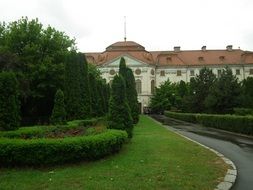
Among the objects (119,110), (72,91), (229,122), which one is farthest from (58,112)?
(229,122)

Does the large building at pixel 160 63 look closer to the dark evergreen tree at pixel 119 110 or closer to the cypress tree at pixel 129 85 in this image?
the cypress tree at pixel 129 85

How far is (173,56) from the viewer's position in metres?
104

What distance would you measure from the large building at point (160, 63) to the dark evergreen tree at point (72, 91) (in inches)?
2755

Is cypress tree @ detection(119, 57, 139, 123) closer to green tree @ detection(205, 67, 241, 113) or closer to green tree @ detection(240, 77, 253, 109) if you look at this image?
green tree @ detection(205, 67, 241, 113)

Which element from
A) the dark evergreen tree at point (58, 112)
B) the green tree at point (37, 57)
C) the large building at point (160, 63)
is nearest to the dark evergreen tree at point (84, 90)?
the dark evergreen tree at point (58, 112)

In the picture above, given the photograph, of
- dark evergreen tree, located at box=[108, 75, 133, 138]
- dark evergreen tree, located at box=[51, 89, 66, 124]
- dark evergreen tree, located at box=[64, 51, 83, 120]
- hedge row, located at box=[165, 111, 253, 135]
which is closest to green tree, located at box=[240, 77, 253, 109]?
hedge row, located at box=[165, 111, 253, 135]

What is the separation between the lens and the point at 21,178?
1012 centimetres

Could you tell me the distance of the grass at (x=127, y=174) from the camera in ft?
30.3

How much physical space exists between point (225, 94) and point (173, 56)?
6168 centimetres

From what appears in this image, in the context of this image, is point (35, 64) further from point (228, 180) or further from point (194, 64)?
point (194, 64)

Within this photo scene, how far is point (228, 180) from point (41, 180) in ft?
15.4

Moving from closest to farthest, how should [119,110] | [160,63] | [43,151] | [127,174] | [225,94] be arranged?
[127,174] → [43,151] → [119,110] → [225,94] → [160,63]

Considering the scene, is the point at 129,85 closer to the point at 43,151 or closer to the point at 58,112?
the point at 58,112

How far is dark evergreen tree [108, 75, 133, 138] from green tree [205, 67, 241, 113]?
85.7ft
